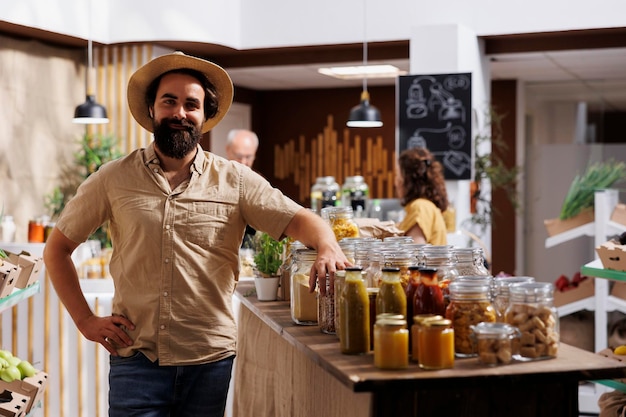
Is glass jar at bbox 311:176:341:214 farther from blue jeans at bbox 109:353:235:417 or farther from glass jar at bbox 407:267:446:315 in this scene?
glass jar at bbox 407:267:446:315

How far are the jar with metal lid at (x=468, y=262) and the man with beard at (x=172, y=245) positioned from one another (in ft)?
1.16

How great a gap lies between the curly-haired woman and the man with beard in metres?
2.59

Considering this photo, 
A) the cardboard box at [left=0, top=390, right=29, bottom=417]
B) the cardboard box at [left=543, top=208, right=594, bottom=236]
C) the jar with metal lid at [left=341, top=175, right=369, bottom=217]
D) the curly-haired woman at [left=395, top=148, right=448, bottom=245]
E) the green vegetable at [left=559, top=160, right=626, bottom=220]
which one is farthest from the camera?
the jar with metal lid at [left=341, top=175, right=369, bottom=217]

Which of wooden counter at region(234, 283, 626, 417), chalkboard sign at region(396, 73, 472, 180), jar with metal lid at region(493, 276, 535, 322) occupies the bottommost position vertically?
wooden counter at region(234, 283, 626, 417)

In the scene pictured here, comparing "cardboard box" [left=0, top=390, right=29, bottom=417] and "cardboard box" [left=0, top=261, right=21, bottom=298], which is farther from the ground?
"cardboard box" [left=0, top=261, right=21, bottom=298]

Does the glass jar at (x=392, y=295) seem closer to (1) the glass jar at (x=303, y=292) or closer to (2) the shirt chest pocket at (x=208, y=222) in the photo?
(1) the glass jar at (x=303, y=292)

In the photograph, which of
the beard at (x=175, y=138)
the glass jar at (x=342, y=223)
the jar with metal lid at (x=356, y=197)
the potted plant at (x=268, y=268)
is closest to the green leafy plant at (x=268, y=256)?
the potted plant at (x=268, y=268)

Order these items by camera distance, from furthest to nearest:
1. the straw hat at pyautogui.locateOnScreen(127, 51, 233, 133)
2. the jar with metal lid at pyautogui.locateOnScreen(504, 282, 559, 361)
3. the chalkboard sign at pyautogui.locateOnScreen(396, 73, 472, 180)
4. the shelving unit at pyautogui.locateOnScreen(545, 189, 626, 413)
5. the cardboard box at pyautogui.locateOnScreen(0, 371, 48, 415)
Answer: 1. the chalkboard sign at pyautogui.locateOnScreen(396, 73, 472, 180)
2. the shelving unit at pyautogui.locateOnScreen(545, 189, 626, 413)
3. the cardboard box at pyautogui.locateOnScreen(0, 371, 48, 415)
4. the straw hat at pyautogui.locateOnScreen(127, 51, 233, 133)
5. the jar with metal lid at pyautogui.locateOnScreen(504, 282, 559, 361)

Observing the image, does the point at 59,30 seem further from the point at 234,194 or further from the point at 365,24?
the point at 234,194

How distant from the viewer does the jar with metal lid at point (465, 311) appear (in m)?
2.22

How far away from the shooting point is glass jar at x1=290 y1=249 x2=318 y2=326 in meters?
2.82

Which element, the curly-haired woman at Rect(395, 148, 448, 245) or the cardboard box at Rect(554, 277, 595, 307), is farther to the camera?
the cardboard box at Rect(554, 277, 595, 307)

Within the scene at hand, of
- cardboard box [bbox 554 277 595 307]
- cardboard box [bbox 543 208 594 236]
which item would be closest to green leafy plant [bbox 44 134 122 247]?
cardboard box [bbox 543 208 594 236]

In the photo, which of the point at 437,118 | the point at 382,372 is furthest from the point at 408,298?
the point at 437,118
